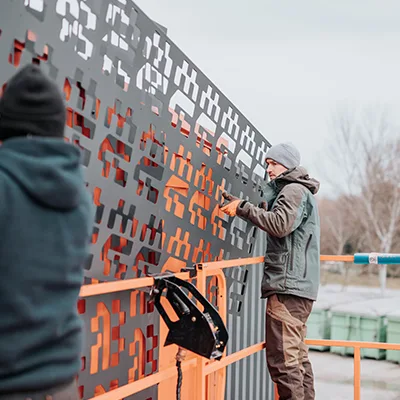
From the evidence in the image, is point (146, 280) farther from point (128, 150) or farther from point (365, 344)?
point (365, 344)

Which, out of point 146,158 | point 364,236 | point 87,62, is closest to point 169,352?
point 146,158

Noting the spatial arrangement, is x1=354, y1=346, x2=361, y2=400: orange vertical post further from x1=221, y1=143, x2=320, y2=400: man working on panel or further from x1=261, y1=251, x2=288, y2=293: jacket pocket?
x1=261, y1=251, x2=288, y2=293: jacket pocket

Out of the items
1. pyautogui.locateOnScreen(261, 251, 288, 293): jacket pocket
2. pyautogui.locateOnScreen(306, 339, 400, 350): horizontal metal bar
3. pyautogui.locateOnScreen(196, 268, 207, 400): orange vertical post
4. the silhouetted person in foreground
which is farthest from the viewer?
pyautogui.locateOnScreen(306, 339, 400, 350): horizontal metal bar

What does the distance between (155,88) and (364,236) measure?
28.0 m

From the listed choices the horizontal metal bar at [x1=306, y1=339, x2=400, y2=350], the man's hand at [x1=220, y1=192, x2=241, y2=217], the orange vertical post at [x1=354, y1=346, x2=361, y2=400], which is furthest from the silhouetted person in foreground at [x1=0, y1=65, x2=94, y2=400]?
the orange vertical post at [x1=354, y1=346, x2=361, y2=400]

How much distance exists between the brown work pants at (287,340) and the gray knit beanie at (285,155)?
86 centimetres

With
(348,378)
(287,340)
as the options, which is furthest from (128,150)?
(348,378)

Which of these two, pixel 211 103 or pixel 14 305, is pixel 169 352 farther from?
pixel 14 305

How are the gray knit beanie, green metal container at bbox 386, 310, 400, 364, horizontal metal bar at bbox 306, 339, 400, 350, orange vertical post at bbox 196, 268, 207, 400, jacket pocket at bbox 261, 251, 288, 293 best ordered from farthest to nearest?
green metal container at bbox 386, 310, 400, 364
horizontal metal bar at bbox 306, 339, 400, 350
the gray knit beanie
jacket pocket at bbox 261, 251, 288, 293
orange vertical post at bbox 196, 268, 207, 400

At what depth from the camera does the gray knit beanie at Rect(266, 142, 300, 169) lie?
3742mm

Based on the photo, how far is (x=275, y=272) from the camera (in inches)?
145

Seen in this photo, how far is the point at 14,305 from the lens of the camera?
4.41 feet

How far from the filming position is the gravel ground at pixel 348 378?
6.46 metres

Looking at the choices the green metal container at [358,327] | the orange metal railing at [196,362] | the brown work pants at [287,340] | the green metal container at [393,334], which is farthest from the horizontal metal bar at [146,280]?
the green metal container at [358,327]
